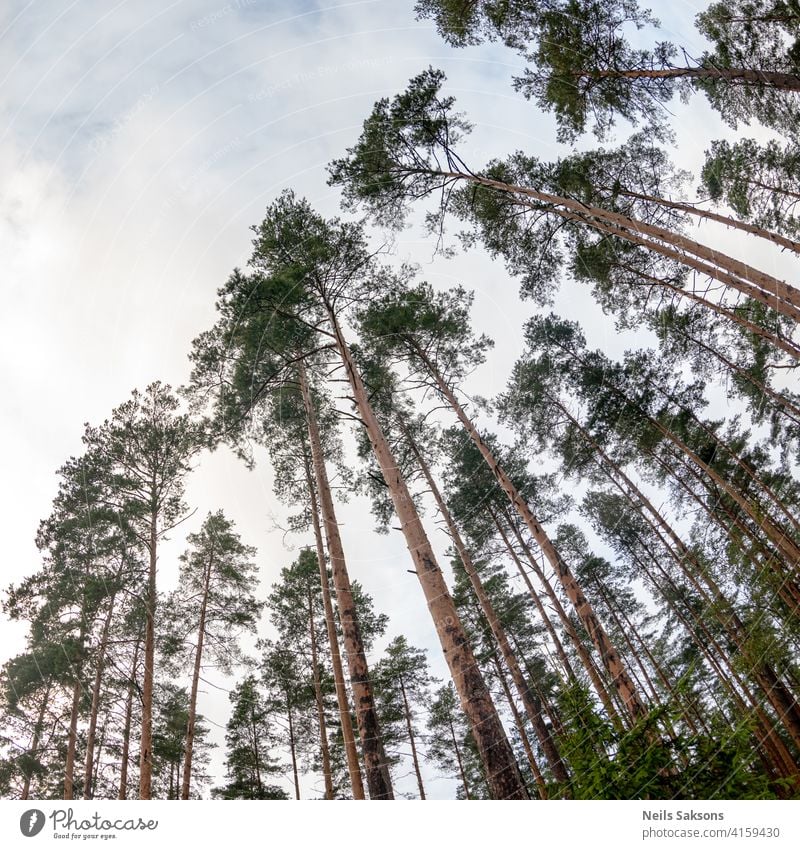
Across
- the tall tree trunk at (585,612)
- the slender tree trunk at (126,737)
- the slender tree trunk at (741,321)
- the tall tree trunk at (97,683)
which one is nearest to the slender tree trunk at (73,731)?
the tall tree trunk at (97,683)

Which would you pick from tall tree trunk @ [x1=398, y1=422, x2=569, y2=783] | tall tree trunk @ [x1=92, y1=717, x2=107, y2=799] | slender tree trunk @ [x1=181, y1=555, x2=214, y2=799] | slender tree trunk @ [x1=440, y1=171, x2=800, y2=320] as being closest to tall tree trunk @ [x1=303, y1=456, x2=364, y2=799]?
slender tree trunk @ [x1=181, y1=555, x2=214, y2=799]

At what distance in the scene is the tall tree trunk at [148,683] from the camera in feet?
13.7

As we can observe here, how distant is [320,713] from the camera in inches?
232

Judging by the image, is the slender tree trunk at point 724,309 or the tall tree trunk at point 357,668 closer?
the tall tree trunk at point 357,668

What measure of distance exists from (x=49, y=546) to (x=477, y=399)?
556 centimetres

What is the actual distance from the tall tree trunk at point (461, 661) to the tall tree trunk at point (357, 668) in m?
1.56

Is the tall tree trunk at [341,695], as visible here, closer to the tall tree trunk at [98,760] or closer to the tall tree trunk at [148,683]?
the tall tree trunk at [148,683]

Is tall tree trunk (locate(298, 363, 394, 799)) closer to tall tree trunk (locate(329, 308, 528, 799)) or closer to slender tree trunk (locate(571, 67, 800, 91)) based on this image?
tall tree trunk (locate(329, 308, 528, 799))

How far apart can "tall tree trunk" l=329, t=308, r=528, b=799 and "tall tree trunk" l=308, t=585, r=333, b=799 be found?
144 inches

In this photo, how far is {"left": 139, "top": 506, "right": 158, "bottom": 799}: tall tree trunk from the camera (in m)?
4.18
